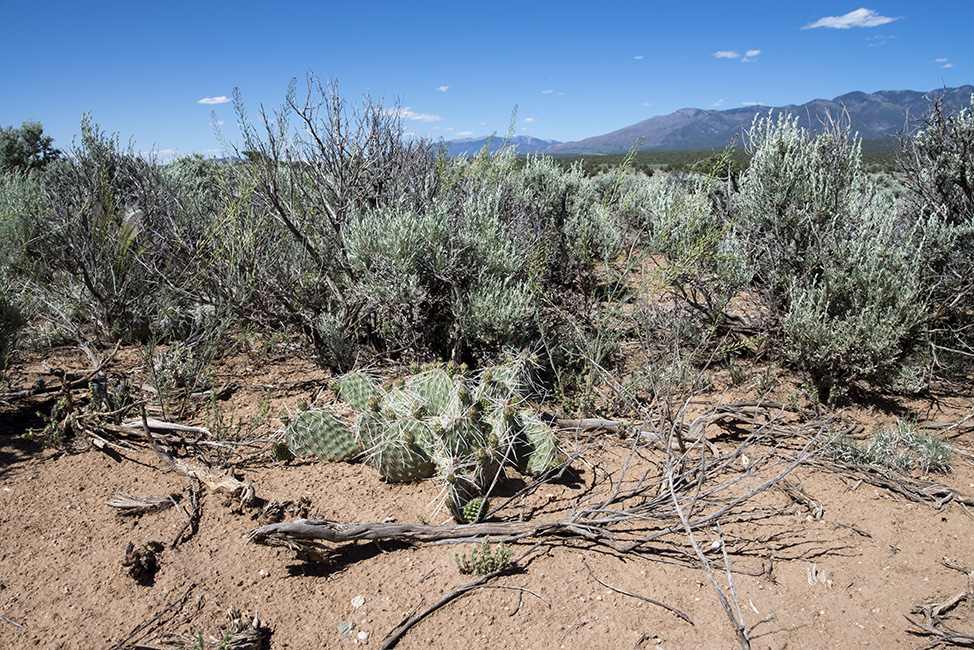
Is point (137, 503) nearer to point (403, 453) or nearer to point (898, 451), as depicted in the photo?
point (403, 453)

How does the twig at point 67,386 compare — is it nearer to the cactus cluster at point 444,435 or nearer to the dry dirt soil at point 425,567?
the dry dirt soil at point 425,567

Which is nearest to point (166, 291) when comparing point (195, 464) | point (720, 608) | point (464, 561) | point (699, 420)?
point (195, 464)

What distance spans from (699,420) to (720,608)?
130 cm

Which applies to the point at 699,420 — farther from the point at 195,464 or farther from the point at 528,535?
the point at 195,464

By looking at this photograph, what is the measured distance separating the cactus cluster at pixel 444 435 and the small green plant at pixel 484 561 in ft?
0.93

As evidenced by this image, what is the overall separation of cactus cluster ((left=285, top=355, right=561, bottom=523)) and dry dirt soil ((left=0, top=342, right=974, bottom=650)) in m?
0.16

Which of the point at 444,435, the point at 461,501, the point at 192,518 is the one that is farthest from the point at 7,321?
the point at 461,501

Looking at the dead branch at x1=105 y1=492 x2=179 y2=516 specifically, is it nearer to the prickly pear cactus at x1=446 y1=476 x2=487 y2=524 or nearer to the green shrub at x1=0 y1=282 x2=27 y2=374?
the prickly pear cactus at x1=446 y1=476 x2=487 y2=524

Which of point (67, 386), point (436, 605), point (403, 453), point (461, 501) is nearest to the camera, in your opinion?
point (436, 605)

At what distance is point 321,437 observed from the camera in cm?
340

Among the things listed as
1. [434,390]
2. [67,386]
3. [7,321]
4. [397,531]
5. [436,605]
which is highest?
[7,321]

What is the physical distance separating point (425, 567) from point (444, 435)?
2.20 ft

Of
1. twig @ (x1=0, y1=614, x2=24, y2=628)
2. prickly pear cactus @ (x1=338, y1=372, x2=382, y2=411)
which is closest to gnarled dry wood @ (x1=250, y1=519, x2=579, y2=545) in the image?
Result: twig @ (x1=0, y1=614, x2=24, y2=628)

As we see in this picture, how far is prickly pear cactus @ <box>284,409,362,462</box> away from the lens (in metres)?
3.36
